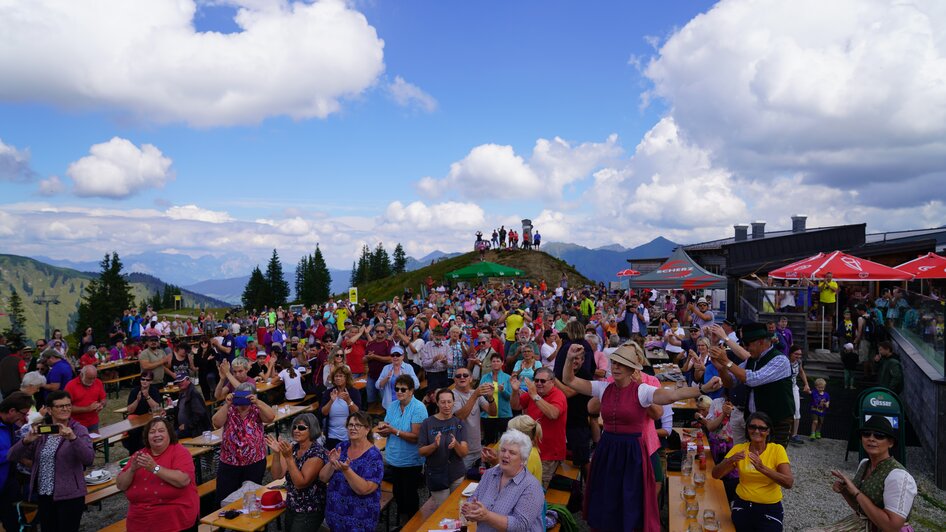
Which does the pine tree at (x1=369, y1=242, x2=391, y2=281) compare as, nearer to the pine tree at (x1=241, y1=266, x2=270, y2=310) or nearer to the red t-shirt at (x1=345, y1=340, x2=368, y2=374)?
the pine tree at (x1=241, y1=266, x2=270, y2=310)

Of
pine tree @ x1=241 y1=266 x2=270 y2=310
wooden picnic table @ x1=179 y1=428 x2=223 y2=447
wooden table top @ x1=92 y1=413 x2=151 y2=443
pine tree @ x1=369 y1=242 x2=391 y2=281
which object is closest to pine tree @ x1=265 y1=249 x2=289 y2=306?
pine tree @ x1=241 y1=266 x2=270 y2=310

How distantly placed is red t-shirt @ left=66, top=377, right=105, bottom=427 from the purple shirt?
6.25 metres

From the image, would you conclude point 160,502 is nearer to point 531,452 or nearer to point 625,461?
point 531,452

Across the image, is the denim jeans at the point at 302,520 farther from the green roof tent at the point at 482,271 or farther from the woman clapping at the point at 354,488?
the green roof tent at the point at 482,271

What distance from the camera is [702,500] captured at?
468 centimetres

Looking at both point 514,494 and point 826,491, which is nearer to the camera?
point 514,494

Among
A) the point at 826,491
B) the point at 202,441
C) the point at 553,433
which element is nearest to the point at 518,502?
the point at 553,433

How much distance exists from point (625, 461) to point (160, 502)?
12.5 feet

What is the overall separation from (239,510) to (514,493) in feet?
9.10

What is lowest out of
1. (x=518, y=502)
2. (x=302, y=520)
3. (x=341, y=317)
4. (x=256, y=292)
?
(x=256, y=292)

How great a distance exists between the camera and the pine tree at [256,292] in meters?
73.5

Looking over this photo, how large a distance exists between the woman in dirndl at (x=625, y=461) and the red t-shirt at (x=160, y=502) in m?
3.35

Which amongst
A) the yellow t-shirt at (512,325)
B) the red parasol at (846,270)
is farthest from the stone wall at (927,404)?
the yellow t-shirt at (512,325)

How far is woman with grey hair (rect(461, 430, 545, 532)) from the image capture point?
3.61m
